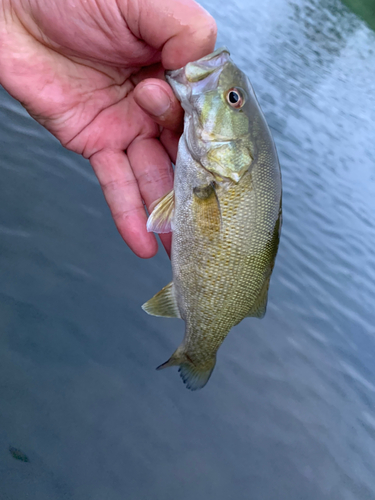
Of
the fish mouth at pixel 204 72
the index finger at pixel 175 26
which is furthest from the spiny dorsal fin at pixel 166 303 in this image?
the index finger at pixel 175 26

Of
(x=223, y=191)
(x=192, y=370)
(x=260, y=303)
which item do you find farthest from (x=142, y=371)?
(x=223, y=191)

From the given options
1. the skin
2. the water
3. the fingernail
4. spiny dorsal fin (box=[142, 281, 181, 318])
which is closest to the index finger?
the skin

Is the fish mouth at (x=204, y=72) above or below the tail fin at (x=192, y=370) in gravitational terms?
above

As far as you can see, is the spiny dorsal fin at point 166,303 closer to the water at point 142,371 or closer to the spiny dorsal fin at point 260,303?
the spiny dorsal fin at point 260,303

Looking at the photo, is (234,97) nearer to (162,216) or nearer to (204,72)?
(204,72)

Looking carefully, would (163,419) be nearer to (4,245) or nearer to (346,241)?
(4,245)

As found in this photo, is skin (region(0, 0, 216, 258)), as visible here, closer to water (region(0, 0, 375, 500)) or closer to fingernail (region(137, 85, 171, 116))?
fingernail (region(137, 85, 171, 116))

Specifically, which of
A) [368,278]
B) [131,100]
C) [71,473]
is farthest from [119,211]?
[368,278]

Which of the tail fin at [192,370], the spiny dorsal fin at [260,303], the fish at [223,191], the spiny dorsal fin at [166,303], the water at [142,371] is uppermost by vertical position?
the fish at [223,191]
